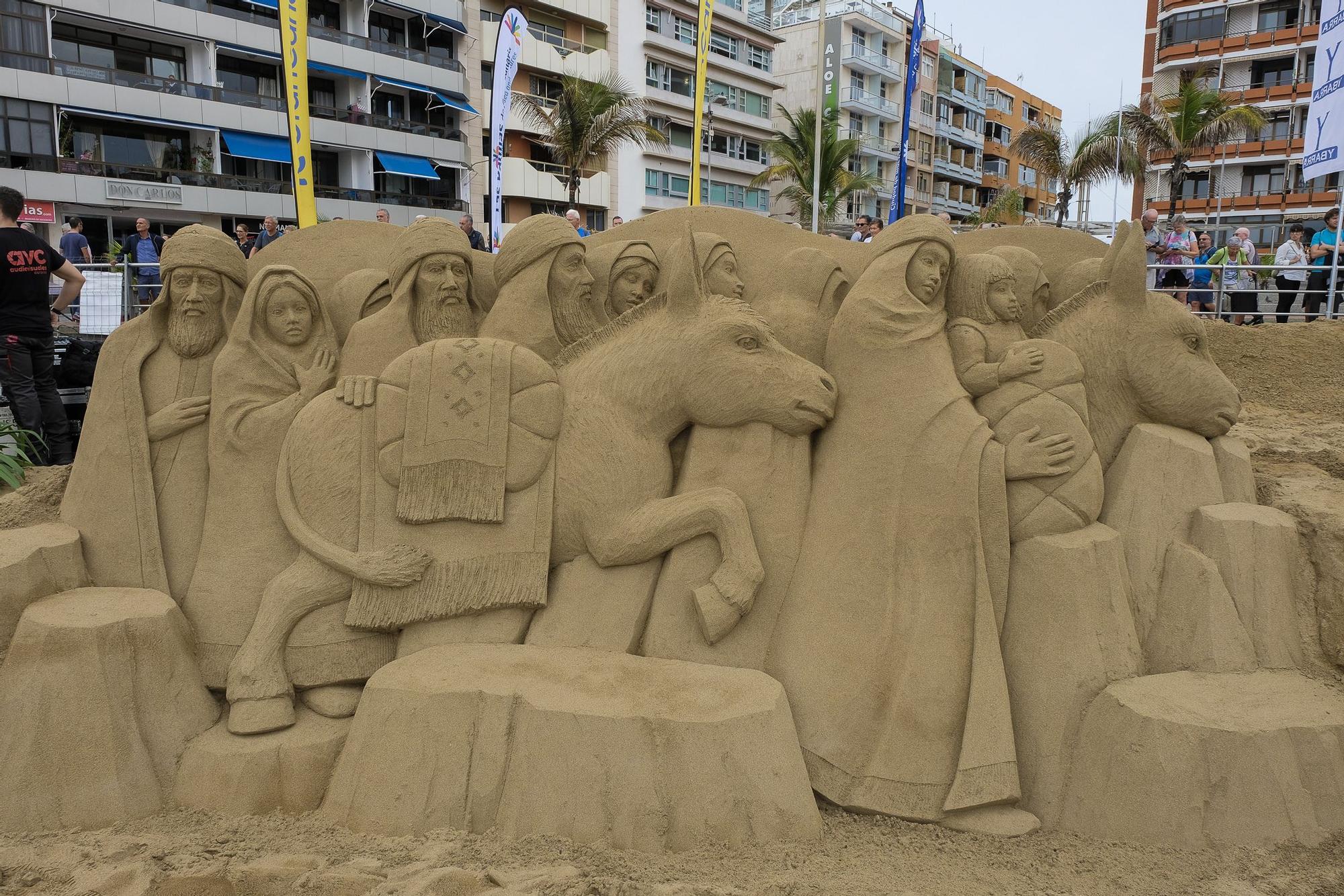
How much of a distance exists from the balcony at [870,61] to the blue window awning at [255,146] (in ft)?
83.7

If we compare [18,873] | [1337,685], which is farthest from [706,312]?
[18,873]

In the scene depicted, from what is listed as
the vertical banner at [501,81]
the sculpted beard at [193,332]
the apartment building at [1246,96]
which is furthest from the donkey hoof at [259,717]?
the apartment building at [1246,96]

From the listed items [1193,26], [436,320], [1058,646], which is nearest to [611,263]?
[436,320]

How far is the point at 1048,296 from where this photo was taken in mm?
3275

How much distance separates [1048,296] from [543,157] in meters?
25.0

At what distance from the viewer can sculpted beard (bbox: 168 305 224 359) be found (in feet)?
10.6

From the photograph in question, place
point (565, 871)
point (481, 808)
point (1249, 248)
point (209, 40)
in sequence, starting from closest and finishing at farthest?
1. point (565, 871)
2. point (481, 808)
3. point (1249, 248)
4. point (209, 40)

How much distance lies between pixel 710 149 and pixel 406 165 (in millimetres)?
12580

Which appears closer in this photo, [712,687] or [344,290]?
[712,687]

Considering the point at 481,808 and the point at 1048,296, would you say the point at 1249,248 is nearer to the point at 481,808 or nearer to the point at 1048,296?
the point at 1048,296

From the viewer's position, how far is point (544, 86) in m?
27.0

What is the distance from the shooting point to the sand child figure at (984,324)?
113 inches

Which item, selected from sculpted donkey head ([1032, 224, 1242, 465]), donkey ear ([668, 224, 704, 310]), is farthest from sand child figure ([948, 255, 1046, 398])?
donkey ear ([668, 224, 704, 310])

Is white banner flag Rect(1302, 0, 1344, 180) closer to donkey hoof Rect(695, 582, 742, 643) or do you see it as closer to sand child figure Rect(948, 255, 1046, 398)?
sand child figure Rect(948, 255, 1046, 398)
